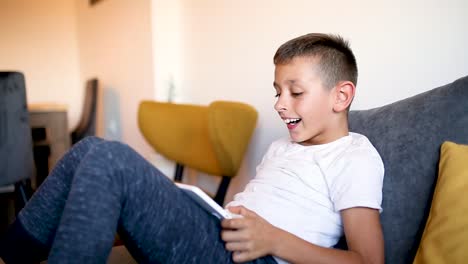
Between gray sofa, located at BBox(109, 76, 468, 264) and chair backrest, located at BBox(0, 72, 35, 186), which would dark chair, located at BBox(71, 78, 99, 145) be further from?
gray sofa, located at BBox(109, 76, 468, 264)

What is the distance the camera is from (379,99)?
138cm

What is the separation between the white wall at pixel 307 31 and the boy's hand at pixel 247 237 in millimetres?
731

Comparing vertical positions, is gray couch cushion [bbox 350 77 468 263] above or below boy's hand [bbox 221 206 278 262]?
above

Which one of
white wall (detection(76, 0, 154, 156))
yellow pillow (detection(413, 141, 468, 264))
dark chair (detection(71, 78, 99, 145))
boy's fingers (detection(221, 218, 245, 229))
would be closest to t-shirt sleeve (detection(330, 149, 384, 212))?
yellow pillow (detection(413, 141, 468, 264))

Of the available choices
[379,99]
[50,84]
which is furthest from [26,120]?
[50,84]

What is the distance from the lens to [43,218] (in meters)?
0.90

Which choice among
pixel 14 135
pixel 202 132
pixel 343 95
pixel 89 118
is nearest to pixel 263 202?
pixel 343 95

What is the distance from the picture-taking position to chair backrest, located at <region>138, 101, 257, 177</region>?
170cm

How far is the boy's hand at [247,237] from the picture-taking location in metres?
0.82

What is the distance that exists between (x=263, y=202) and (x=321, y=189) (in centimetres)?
15

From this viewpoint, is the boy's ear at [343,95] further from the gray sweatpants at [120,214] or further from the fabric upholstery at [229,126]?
the fabric upholstery at [229,126]

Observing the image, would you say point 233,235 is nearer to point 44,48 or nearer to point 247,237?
point 247,237

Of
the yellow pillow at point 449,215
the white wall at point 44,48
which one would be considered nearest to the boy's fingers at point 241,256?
the yellow pillow at point 449,215

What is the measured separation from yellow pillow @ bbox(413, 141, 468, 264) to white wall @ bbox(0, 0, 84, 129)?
4.04 m
